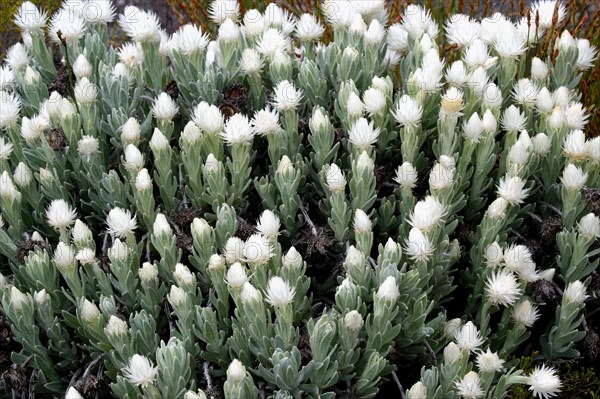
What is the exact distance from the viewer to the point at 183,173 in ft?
9.82

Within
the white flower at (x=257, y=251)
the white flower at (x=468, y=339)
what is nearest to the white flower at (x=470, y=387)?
the white flower at (x=468, y=339)

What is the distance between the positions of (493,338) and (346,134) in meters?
0.90

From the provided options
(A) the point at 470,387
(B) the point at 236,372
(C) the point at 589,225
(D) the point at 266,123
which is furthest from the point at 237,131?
(C) the point at 589,225

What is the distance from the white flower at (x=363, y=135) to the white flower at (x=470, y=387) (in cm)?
86

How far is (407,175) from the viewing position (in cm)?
276

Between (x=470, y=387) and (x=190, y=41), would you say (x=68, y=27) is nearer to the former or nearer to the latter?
(x=190, y=41)

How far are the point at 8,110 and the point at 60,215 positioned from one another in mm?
603

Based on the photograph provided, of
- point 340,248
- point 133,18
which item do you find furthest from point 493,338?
point 133,18

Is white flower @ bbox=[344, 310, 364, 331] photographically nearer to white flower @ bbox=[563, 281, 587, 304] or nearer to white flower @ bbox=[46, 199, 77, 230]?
white flower @ bbox=[563, 281, 587, 304]

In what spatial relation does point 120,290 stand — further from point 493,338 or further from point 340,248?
point 493,338

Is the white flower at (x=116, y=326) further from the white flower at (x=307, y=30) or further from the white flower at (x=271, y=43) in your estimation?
the white flower at (x=307, y=30)

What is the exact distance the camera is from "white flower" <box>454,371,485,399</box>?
2.32 metres

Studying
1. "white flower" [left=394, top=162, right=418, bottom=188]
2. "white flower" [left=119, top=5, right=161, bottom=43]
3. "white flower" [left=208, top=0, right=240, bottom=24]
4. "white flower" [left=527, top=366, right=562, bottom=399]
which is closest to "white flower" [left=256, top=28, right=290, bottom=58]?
"white flower" [left=208, top=0, right=240, bottom=24]

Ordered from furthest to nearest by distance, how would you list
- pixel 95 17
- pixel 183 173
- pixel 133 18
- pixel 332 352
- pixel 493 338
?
pixel 95 17
pixel 133 18
pixel 183 173
pixel 493 338
pixel 332 352
